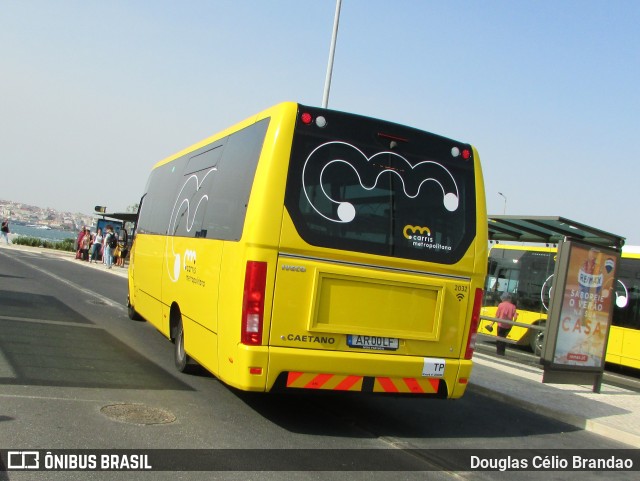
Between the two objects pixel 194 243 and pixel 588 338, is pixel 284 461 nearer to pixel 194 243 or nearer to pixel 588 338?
pixel 194 243

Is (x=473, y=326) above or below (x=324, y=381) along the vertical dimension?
above

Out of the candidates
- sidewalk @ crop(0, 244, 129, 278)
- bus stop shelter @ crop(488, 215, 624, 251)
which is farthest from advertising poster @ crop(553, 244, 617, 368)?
sidewalk @ crop(0, 244, 129, 278)

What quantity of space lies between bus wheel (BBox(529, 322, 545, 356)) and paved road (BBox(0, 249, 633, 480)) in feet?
30.2

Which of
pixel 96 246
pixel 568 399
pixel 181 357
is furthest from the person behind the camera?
pixel 96 246

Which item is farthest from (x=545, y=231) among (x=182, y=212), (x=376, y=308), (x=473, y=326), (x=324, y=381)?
(x=324, y=381)

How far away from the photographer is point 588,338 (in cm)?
1150

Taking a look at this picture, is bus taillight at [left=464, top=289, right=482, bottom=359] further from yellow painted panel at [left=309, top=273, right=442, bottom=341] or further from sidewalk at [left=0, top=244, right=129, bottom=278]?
sidewalk at [left=0, top=244, right=129, bottom=278]

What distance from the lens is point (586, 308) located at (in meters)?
11.5

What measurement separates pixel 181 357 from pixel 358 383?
3069 millimetres

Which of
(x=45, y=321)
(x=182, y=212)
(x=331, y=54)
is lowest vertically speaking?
(x=45, y=321)

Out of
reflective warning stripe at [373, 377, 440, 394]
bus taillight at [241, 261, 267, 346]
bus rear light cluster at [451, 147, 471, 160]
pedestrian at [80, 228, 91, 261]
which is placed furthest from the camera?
pedestrian at [80, 228, 91, 261]

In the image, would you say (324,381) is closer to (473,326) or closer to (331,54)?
(473,326)

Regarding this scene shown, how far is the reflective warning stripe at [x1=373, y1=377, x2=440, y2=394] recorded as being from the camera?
6.70 m

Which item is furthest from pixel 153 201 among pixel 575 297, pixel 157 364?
pixel 575 297
